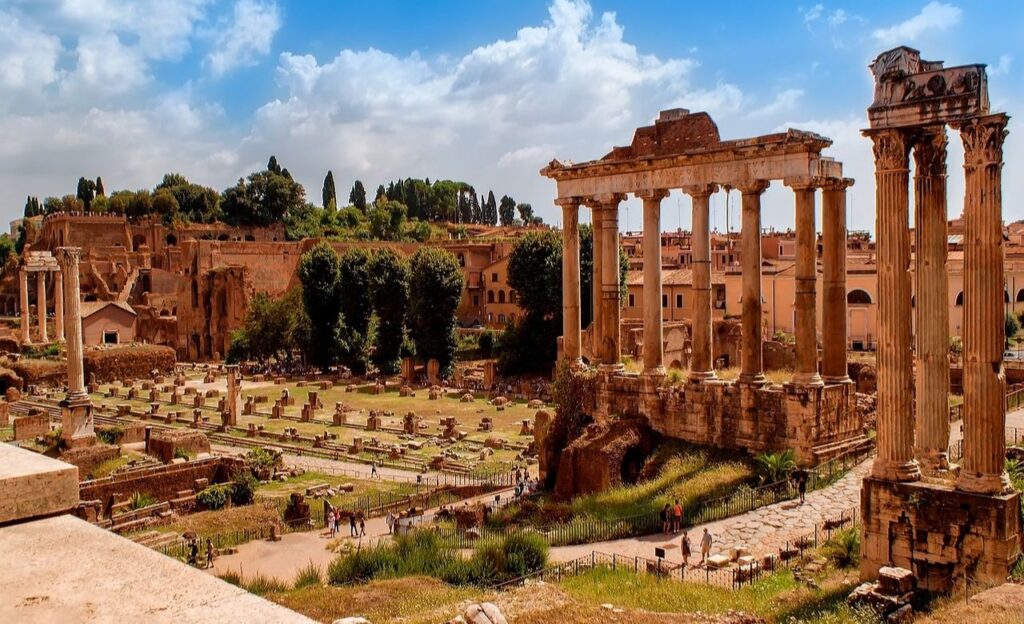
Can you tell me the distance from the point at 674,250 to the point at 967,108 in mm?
58354

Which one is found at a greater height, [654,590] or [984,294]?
[984,294]

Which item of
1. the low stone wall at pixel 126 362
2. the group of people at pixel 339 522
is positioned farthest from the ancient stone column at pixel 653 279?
the low stone wall at pixel 126 362

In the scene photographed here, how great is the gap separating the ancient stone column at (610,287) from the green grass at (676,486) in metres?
3.23

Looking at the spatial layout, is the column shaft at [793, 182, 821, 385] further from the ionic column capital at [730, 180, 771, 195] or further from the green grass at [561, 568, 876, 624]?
the green grass at [561, 568, 876, 624]

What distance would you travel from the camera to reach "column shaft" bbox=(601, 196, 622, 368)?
873 inches

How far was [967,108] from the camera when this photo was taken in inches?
455

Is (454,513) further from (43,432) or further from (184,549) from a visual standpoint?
(43,432)

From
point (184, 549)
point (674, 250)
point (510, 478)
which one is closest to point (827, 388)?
point (510, 478)

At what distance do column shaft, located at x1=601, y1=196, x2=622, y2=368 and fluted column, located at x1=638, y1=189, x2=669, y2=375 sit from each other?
869mm

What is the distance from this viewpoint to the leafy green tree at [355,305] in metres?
55.0

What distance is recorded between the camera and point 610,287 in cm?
2236

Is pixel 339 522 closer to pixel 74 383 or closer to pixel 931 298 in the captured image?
pixel 931 298

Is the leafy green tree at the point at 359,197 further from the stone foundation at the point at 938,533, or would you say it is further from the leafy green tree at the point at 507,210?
the stone foundation at the point at 938,533

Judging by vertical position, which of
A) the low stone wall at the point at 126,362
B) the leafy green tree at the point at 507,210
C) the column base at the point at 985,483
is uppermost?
the leafy green tree at the point at 507,210
